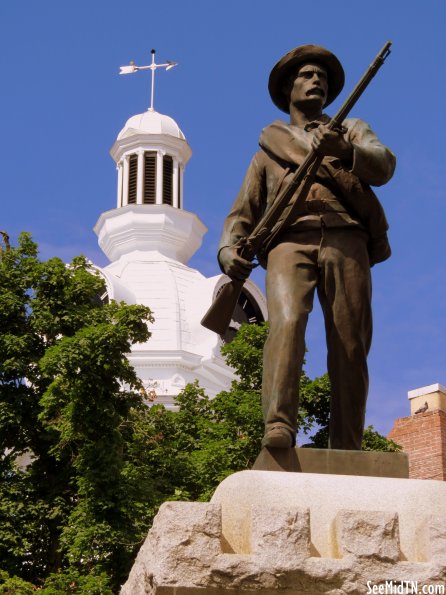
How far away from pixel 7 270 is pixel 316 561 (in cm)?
2063

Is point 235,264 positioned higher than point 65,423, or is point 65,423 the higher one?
point 65,423

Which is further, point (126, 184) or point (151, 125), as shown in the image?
point (151, 125)

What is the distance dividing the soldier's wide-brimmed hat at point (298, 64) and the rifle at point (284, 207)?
0.72m

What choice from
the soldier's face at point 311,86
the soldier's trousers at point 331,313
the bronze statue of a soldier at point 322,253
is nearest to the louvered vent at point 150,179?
the soldier's face at point 311,86

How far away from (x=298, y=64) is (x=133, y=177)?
1846 inches

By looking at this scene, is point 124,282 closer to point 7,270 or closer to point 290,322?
point 7,270

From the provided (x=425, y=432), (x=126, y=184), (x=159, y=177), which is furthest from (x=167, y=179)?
(x=425, y=432)

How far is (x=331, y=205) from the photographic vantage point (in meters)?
7.76

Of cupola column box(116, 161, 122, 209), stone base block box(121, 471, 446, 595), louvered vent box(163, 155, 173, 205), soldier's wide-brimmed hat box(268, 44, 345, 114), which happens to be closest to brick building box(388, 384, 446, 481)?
louvered vent box(163, 155, 173, 205)

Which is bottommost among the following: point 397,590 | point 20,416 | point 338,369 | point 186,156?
point 397,590

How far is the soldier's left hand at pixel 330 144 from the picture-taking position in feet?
24.7

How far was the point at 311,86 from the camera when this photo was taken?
819 centimetres

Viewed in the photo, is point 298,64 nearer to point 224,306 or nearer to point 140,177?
point 224,306

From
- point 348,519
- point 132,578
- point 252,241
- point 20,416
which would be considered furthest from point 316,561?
point 20,416
